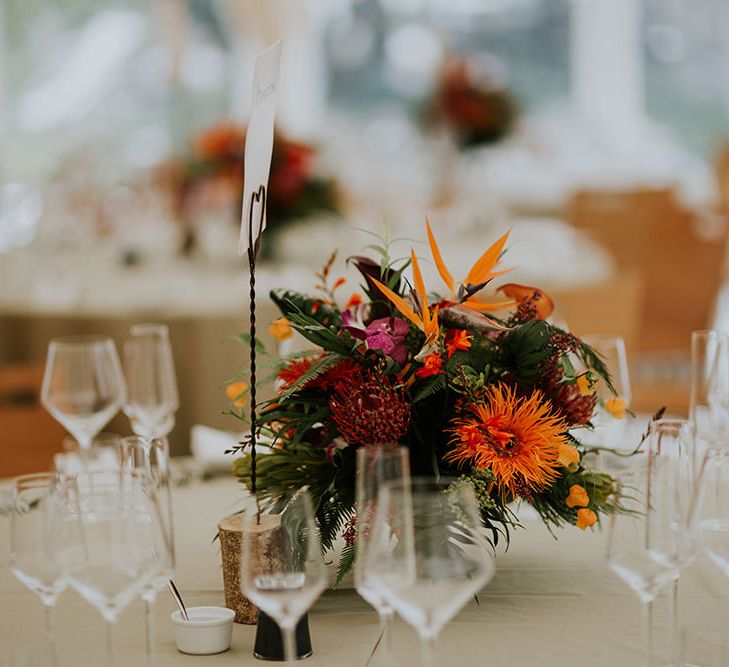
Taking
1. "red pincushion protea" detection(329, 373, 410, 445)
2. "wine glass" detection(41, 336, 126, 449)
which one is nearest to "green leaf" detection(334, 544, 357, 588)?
"red pincushion protea" detection(329, 373, 410, 445)

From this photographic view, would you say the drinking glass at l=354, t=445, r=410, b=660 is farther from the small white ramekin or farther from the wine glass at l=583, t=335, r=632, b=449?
the wine glass at l=583, t=335, r=632, b=449

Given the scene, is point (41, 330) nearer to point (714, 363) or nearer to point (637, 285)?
point (637, 285)

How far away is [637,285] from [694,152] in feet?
18.1

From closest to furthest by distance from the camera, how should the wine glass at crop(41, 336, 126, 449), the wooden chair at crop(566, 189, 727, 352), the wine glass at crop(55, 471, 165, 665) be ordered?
1. the wine glass at crop(55, 471, 165, 665)
2. the wine glass at crop(41, 336, 126, 449)
3. the wooden chair at crop(566, 189, 727, 352)

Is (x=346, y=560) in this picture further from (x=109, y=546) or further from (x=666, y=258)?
(x=666, y=258)

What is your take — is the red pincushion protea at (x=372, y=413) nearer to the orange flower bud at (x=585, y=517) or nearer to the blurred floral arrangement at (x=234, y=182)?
the orange flower bud at (x=585, y=517)

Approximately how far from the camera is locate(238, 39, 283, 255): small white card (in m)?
1.16

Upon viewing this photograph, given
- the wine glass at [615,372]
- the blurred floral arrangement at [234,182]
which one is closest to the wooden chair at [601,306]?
the blurred floral arrangement at [234,182]

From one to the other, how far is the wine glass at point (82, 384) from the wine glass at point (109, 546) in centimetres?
75

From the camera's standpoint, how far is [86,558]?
101cm

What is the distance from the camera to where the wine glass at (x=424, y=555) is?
890mm

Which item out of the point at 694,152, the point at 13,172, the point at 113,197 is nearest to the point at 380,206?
the point at 113,197

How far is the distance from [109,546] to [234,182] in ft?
8.87

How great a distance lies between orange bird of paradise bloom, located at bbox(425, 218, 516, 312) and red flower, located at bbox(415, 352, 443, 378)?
0.07 m
